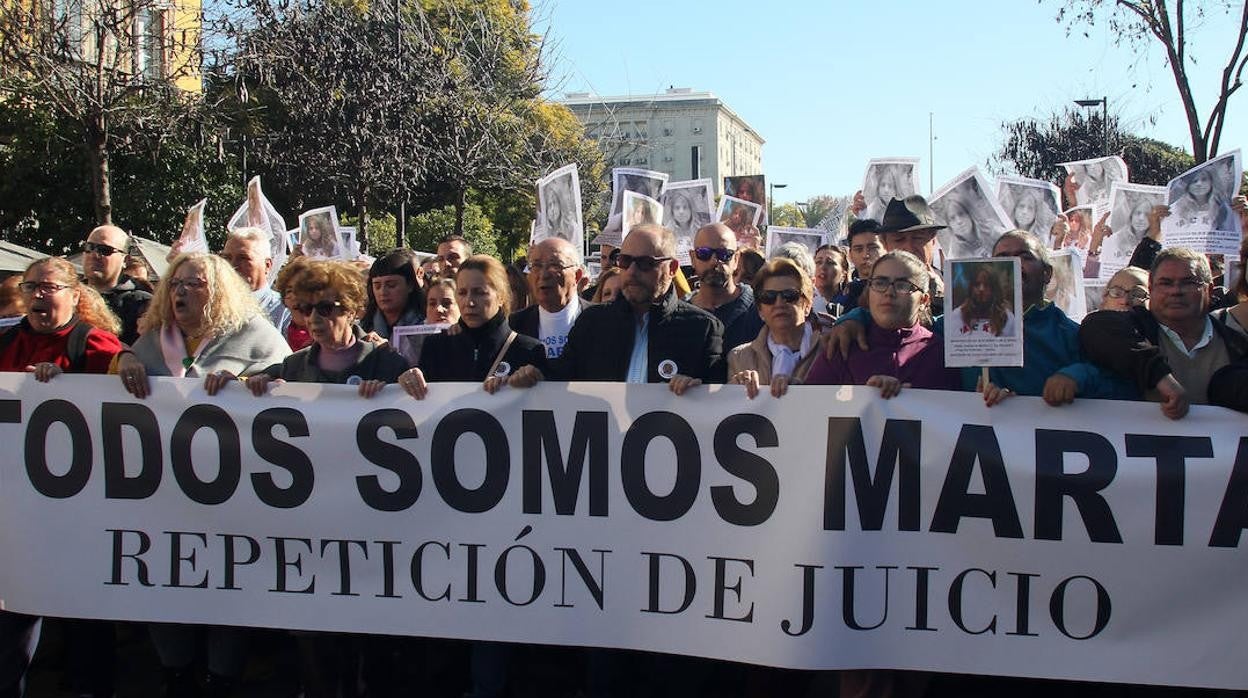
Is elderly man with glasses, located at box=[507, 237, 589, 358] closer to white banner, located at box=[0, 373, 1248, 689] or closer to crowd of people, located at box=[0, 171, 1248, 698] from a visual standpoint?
crowd of people, located at box=[0, 171, 1248, 698]

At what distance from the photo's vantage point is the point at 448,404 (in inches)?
165

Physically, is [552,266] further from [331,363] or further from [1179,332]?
[1179,332]

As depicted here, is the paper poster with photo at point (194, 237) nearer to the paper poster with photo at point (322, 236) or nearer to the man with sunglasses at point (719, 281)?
the paper poster with photo at point (322, 236)

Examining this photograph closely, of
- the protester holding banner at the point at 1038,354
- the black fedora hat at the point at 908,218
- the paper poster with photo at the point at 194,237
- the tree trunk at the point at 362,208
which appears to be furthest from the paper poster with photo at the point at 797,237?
the tree trunk at the point at 362,208

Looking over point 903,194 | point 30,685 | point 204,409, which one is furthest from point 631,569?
point 903,194

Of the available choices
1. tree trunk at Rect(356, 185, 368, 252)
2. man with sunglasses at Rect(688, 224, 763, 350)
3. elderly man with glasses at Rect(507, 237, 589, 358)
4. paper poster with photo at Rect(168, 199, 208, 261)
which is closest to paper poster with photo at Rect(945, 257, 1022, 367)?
man with sunglasses at Rect(688, 224, 763, 350)

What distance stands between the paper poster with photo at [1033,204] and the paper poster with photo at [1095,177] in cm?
145

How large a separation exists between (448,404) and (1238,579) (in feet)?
8.72

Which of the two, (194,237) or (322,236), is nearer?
(194,237)

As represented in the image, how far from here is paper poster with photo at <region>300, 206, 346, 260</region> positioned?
28.9 ft

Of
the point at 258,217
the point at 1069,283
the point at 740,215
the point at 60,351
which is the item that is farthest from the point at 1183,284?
the point at 258,217

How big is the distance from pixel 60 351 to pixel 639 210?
4.58m

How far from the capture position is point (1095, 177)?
1000 cm

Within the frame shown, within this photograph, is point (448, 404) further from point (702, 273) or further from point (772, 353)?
point (702, 273)
